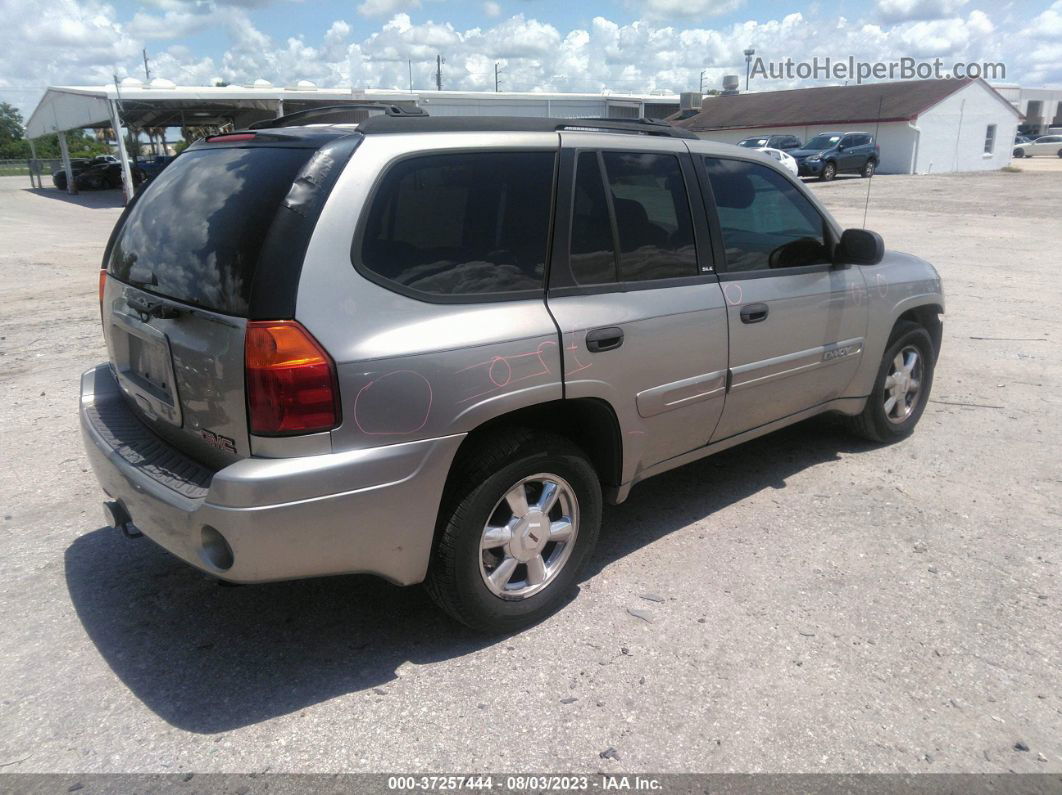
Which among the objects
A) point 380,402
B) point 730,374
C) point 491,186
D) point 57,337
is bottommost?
point 57,337

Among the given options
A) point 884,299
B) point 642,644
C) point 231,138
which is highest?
point 231,138

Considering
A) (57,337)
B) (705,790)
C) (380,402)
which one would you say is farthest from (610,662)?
(57,337)

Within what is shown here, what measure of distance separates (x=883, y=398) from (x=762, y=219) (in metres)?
1.62

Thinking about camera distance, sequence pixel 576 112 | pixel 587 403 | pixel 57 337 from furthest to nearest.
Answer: pixel 576 112
pixel 57 337
pixel 587 403

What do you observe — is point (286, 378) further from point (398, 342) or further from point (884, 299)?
point (884, 299)

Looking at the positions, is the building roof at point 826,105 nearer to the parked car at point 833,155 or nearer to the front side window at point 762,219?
the parked car at point 833,155

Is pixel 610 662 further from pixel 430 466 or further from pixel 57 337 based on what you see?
pixel 57 337

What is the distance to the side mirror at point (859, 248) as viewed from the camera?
4293mm

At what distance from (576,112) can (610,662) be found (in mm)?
37214

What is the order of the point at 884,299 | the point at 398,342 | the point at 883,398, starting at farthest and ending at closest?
the point at 883,398, the point at 884,299, the point at 398,342

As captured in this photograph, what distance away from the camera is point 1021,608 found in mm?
3387

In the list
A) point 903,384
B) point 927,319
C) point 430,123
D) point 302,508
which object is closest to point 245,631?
point 302,508

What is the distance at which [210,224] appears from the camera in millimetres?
2852

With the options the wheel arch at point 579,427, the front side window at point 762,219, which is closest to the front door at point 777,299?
the front side window at point 762,219
